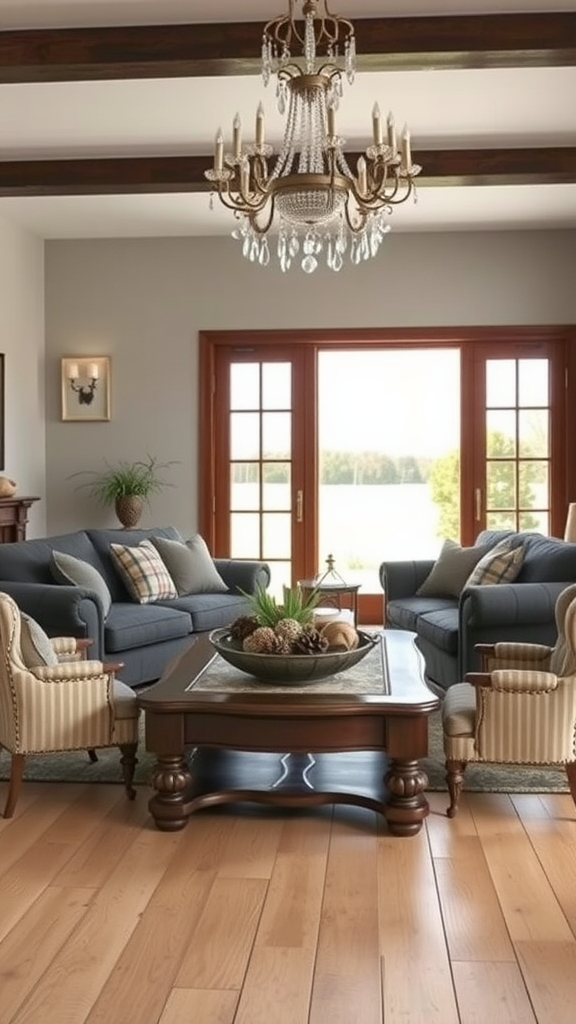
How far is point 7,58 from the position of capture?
4215 mm

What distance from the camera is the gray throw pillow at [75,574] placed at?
539 cm

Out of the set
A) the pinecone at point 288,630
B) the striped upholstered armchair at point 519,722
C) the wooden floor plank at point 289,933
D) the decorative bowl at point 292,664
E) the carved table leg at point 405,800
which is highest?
the pinecone at point 288,630

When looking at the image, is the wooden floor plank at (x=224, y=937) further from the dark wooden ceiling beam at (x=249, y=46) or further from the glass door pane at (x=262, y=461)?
the glass door pane at (x=262, y=461)

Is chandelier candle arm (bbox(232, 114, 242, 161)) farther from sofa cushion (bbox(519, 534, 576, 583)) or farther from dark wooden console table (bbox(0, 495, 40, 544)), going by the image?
dark wooden console table (bbox(0, 495, 40, 544))

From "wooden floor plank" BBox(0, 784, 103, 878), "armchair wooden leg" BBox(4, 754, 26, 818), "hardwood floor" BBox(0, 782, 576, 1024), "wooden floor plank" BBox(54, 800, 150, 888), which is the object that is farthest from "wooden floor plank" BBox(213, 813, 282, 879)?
"armchair wooden leg" BBox(4, 754, 26, 818)

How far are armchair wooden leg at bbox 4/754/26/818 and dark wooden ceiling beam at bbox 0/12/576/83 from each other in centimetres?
286

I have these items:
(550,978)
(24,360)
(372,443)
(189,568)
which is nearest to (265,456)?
(372,443)

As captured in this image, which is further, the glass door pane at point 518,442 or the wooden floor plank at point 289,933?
the glass door pane at point 518,442

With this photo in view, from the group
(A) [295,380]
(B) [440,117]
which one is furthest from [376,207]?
(A) [295,380]

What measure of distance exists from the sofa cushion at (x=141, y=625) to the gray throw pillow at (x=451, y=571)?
5.01 feet

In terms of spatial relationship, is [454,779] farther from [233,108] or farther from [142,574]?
[233,108]

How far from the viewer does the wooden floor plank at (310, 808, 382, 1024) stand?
2305 mm

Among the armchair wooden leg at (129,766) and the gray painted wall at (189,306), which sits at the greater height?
the gray painted wall at (189,306)

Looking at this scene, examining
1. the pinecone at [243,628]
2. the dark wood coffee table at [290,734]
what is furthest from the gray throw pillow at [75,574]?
the dark wood coffee table at [290,734]
